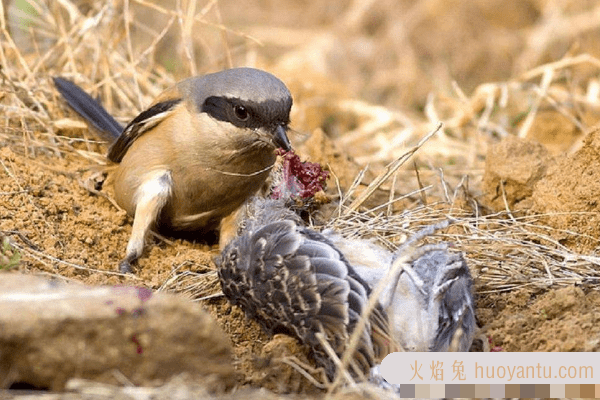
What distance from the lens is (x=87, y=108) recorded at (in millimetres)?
5555

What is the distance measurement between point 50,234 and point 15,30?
2.77 metres

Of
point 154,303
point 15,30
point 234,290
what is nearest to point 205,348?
point 154,303

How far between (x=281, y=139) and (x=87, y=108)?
1.64 metres

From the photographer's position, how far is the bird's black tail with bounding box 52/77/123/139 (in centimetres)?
555

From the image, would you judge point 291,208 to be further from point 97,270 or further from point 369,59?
point 369,59

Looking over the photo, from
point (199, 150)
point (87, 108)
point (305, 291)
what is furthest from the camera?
point (87, 108)

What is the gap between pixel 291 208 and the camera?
4.66 m

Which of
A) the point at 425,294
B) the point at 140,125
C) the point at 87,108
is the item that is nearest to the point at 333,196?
the point at 140,125

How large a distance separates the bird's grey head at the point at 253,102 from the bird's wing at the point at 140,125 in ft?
1.32

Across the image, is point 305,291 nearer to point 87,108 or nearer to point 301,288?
point 301,288

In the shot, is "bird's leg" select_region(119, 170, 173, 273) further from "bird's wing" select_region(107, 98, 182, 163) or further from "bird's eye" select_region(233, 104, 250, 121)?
"bird's eye" select_region(233, 104, 250, 121)

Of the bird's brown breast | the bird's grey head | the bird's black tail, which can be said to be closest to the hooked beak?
the bird's grey head

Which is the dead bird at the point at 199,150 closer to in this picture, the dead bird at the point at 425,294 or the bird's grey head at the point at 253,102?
the bird's grey head at the point at 253,102

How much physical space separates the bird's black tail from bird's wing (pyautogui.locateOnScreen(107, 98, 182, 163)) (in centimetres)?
24
